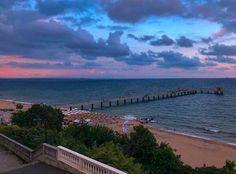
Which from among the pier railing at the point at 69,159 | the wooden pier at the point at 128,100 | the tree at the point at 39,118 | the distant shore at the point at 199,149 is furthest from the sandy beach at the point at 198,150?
the wooden pier at the point at 128,100

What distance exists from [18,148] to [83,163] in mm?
7919

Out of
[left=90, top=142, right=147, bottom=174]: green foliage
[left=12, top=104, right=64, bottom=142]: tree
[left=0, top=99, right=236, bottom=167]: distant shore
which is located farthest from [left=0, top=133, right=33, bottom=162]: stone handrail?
[left=0, top=99, right=236, bottom=167]: distant shore

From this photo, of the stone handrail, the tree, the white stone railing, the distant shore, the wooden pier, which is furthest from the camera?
the wooden pier

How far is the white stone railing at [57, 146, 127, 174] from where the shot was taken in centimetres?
1213

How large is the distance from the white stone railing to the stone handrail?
13.7 feet

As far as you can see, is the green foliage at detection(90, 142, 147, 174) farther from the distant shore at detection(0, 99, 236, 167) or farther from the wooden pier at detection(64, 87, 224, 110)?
the wooden pier at detection(64, 87, 224, 110)

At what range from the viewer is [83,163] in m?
13.3

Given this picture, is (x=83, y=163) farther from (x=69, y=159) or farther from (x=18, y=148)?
(x=18, y=148)

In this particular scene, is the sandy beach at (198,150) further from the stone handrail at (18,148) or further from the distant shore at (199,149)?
the stone handrail at (18,148)

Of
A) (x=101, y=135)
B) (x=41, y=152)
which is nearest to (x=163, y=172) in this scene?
(x=101, y=135)

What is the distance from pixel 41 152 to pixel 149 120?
53.5 metres

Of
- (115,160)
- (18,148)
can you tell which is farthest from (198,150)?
(115,160)

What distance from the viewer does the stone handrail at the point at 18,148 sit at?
1845 centimetres

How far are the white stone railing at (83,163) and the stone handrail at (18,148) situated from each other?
4.17 meters
